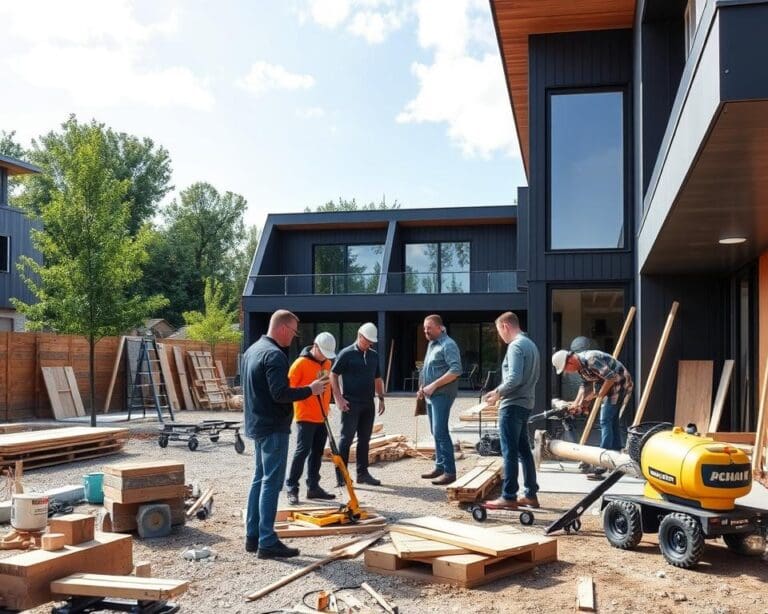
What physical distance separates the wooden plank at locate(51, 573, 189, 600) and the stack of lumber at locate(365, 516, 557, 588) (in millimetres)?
1671

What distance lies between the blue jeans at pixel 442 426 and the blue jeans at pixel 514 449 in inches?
57.1

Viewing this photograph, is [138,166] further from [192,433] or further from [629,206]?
[629,206]

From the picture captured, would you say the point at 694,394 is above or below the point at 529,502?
above

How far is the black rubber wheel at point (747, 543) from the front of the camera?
585cm

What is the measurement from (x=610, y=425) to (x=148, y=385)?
12441mm

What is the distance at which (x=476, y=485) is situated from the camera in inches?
310

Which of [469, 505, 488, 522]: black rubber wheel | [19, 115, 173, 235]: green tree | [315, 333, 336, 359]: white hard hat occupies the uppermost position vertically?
[19, 115, 173, 235]: green tree

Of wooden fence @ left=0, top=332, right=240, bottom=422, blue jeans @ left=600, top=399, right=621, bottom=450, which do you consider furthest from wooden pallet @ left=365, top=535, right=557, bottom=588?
wooden fence @ left=0, top=332, right=240, bottom=422

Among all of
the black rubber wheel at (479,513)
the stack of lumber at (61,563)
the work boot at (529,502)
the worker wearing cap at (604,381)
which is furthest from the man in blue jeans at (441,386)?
the stack of lumber at (61,563)

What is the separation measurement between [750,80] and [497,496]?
5.37 metres

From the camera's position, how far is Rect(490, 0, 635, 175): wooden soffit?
1080 cm

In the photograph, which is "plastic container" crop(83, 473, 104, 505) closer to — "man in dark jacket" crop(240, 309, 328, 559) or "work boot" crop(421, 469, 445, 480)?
"man in dark jacket" crop(240, 309, 328, 559)

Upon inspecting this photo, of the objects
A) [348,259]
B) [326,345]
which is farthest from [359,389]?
[348,259]

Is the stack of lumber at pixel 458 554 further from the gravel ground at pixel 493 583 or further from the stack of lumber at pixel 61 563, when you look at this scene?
the stack of lumber at pixel 61 563
